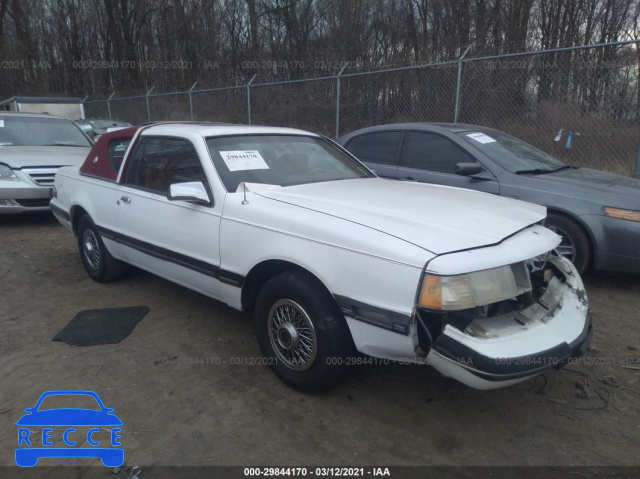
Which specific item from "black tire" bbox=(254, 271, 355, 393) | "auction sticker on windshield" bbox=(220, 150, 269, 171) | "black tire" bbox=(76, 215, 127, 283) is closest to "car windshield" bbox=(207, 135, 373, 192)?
"auction sticker on windshield" bbox=(220, 150, 269, 171)

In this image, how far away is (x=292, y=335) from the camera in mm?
2760

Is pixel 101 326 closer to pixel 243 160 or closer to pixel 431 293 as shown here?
pixel 243 160

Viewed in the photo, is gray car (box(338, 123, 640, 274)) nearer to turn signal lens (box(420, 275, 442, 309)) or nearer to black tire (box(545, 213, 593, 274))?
black tire (box(545, 213, 593, 274))

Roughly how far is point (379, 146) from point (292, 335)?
366cm

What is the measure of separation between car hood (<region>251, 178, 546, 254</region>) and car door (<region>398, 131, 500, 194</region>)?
1.57m

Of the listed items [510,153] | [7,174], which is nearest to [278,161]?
[510,153]

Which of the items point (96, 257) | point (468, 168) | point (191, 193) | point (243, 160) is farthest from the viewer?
point (468, 168)

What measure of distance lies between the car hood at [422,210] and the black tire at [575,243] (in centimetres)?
157

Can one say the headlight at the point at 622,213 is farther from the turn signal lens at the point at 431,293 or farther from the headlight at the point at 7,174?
the headlight at the point at 7,174

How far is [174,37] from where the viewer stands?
76.5ft

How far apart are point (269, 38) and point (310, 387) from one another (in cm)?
1981

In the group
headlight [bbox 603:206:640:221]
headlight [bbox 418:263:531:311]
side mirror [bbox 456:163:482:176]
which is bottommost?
headlight [bbox 603:206:640:221]

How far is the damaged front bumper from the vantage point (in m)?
2.15

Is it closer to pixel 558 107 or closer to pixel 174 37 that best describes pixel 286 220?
pixel 558 107
